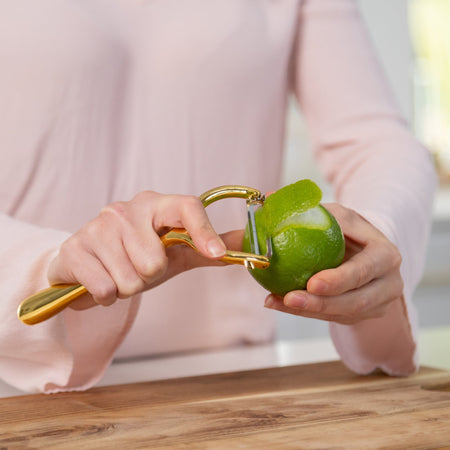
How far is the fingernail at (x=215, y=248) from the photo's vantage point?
0.53 meters

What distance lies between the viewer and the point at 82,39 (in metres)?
0.84

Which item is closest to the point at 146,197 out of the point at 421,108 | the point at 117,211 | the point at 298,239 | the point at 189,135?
the point at 117,211

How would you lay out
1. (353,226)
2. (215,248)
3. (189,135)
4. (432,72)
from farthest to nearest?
(432,72)
(189,135)
(353,226)
(215,248)

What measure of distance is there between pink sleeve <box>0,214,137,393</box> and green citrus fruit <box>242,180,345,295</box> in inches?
7.0

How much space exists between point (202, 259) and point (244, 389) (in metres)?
0.14

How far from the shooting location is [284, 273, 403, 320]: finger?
23.0 inches

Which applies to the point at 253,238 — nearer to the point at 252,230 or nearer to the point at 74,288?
the point at 252,230

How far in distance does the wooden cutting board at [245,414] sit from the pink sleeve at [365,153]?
4 cm

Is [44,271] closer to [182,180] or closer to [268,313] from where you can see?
[182,180]

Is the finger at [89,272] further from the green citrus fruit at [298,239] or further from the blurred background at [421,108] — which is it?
the blurred background at [421,108]

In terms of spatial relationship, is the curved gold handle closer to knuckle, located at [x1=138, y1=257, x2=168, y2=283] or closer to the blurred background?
knuckle, located at [x1=138, y1=257, x2=168, y2=283]

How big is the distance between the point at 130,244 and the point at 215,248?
3.0 inches

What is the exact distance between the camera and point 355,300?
0.62 meters

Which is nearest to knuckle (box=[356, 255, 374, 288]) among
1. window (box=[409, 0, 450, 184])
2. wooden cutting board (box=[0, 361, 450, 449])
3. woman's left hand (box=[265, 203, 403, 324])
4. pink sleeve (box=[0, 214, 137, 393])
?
woman's left hand (box=[265, 203, 403, 324])
